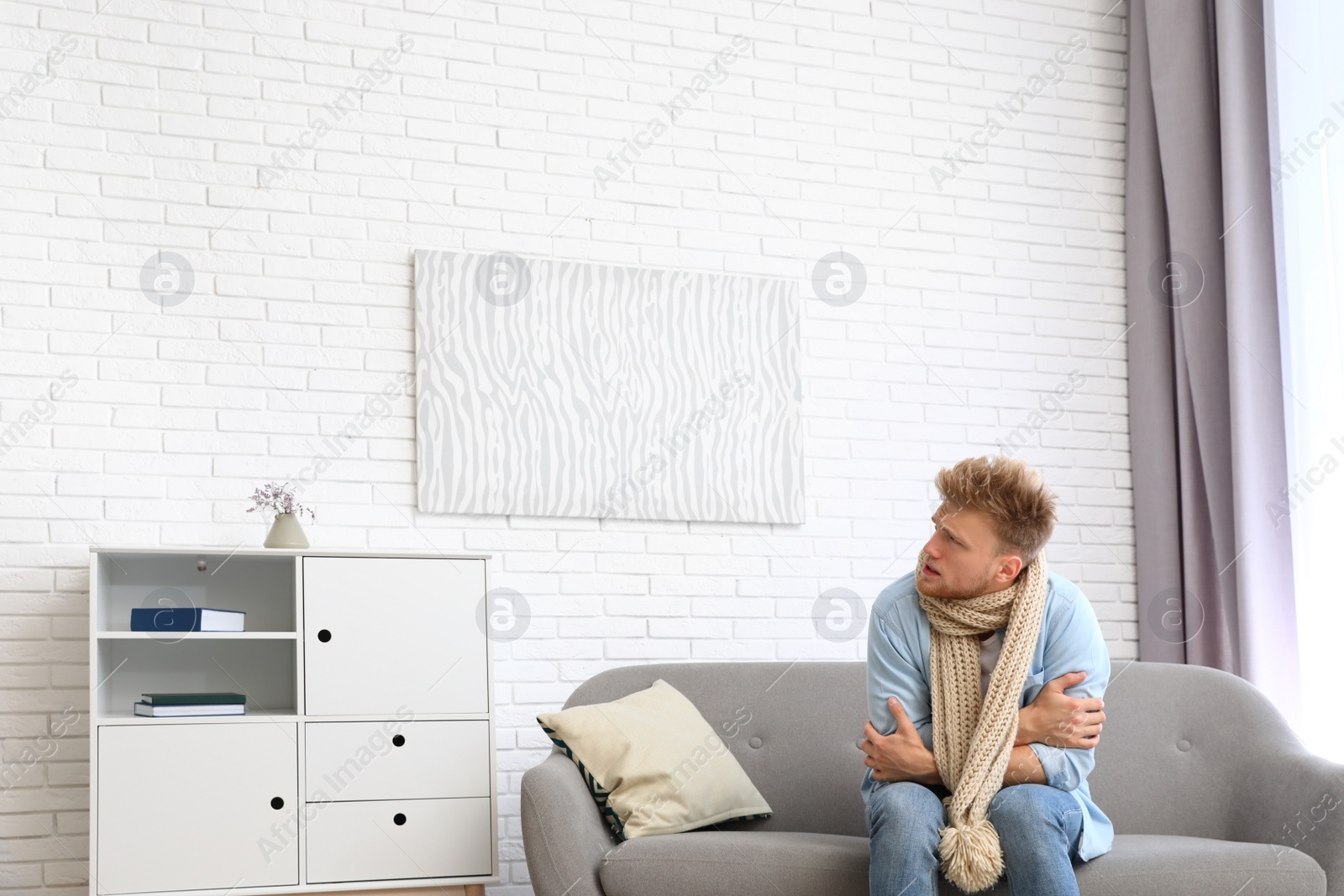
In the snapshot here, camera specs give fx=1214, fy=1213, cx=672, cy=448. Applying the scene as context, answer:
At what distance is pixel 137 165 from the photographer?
340cm

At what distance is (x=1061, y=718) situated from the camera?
2.36 m

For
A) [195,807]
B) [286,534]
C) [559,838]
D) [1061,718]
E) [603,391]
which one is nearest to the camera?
[1061,718]

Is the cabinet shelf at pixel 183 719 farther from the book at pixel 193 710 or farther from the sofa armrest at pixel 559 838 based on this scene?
the sofa armrest at pixel 559 838

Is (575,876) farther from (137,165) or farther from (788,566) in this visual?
(137,165)

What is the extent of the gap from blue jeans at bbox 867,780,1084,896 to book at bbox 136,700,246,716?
62.0 inches

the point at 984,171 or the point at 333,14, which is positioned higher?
the point at 333,14

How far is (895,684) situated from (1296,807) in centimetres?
102

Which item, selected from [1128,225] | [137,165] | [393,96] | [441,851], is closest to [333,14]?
[393,96]

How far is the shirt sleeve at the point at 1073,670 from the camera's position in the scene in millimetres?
2375

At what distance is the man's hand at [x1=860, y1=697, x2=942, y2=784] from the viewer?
2383 millimetres

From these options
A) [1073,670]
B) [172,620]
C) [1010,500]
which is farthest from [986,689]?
[172,620]

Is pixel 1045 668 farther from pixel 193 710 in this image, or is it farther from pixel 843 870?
pixel 193 710

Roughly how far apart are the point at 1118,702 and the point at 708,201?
1.94 meters

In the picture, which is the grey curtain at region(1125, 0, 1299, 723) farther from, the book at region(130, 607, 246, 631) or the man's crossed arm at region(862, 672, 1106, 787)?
the book at region(130, 607, 246, 631)
